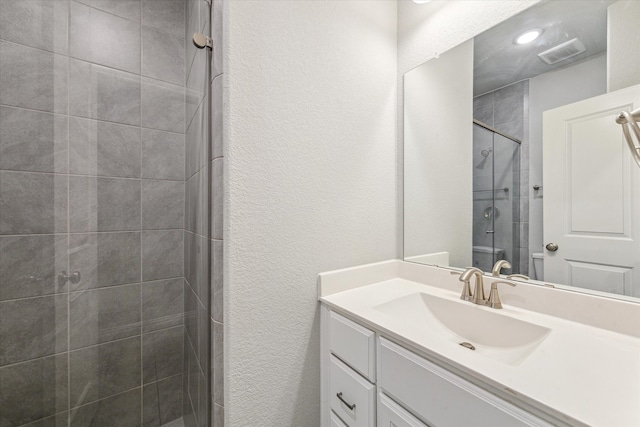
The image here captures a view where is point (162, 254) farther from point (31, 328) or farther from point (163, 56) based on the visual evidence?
point (163, 56)

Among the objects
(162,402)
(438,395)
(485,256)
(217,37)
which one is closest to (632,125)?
(485,256)

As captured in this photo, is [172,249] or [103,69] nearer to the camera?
[103,69]

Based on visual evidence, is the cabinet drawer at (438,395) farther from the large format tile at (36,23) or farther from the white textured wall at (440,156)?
the large format tile at (36,23)

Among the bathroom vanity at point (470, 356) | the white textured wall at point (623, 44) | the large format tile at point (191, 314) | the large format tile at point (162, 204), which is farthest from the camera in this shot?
the large format tile at point (162, 204)

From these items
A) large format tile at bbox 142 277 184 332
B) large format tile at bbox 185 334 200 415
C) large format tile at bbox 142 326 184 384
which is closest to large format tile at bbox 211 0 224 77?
large format tile at bbox 142 277 184 332

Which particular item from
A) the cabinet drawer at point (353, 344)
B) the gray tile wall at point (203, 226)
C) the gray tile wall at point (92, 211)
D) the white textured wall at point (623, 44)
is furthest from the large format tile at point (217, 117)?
the white textured wall at point (623, 44)

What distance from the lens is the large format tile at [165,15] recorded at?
4.31 ft

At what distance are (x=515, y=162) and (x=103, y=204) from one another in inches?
67.9

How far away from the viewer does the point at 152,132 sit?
132 cm

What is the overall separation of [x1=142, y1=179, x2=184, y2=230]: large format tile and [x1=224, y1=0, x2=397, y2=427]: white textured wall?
28.9 inches

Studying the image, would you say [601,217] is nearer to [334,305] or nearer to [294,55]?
[334,305]

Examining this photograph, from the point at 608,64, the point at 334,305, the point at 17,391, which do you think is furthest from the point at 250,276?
the point at 608,64

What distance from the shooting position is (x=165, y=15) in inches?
53.6

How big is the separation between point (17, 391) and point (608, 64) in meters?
2.35
